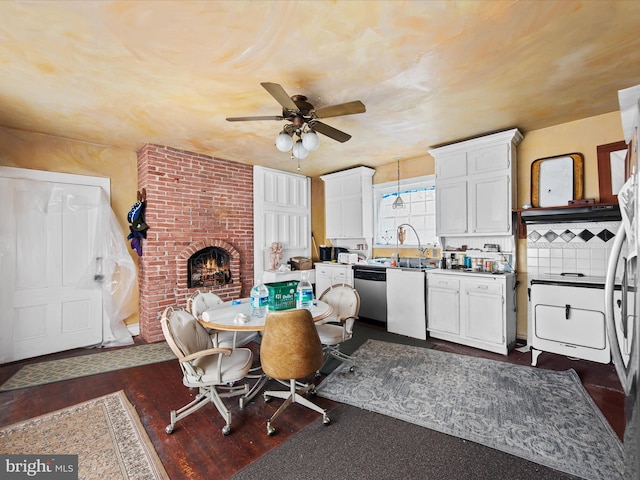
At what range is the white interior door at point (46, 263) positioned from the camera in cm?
335

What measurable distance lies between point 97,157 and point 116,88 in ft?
6.25

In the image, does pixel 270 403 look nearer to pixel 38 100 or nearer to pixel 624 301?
pixel 624 301

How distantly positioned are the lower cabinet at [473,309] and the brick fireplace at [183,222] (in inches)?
121

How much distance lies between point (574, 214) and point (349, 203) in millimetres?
3227

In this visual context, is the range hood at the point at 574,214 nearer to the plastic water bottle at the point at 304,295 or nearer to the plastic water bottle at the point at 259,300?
the plastic water bottle at the point at 304,295

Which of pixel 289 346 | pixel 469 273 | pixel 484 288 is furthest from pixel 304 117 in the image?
pixel 484 288

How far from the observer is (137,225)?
3.92 m

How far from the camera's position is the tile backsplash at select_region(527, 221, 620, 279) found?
319 cm

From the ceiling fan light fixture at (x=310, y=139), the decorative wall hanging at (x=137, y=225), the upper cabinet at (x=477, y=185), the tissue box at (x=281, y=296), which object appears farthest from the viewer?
the decorative wall hanging at (x=137, y=225)

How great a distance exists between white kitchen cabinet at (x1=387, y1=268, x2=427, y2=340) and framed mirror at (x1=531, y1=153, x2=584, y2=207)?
173 centimetres

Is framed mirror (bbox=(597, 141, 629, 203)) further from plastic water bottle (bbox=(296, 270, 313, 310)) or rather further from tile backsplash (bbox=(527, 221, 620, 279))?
Result: plastic water bottle (bbox=(296, 270, 313, 310))

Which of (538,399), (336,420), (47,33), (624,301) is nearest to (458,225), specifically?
(538,399)

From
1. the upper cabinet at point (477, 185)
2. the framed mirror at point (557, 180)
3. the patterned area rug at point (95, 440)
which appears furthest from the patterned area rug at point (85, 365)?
the framed mirror at point (557, 180)

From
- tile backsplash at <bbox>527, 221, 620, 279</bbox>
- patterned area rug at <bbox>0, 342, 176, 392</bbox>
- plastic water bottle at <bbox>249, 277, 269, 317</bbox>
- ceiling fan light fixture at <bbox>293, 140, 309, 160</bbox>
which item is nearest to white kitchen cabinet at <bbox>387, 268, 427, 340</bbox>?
tile backsplash at <bbox>527, 221, 620, 279</bbox>
